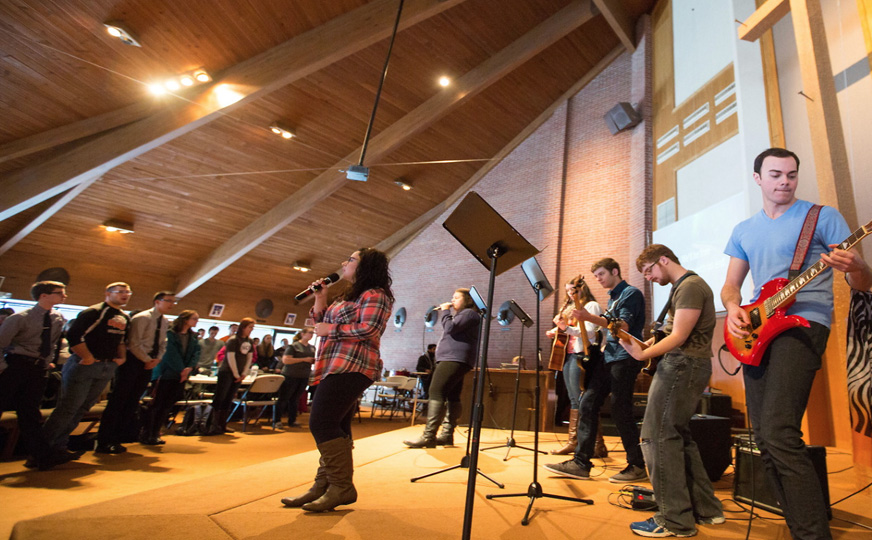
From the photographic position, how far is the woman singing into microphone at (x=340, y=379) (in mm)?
2270

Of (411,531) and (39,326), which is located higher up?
(39,326)

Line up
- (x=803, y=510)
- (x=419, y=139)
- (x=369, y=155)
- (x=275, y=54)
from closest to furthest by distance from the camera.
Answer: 1. (x=803, y=510)
2. (x=275, y=54)
3. (x=369, y=155)
4. (x=419, y=139)

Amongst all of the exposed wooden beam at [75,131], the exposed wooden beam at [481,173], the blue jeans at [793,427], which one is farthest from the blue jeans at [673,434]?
the exposed wooden beam at [481,173]

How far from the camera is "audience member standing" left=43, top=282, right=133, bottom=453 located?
367 cm

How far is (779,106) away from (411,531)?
5.02m

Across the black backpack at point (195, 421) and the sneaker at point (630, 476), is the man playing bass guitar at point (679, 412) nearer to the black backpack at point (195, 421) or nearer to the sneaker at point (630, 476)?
the sneaker at point (630, 476)

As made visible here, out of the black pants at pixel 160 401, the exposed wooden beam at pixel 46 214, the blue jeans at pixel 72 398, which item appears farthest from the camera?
the exposed wooden beam at pixel 46 214

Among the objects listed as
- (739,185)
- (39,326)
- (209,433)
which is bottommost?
(209,433)

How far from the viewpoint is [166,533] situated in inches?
73.8

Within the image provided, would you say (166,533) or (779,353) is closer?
(779,353)

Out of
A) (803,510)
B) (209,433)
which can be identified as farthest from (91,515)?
(209,433)

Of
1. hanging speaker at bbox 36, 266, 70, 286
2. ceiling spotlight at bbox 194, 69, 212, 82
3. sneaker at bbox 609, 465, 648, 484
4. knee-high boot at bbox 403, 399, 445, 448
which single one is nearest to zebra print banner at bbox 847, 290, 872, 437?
sneaker at bbox 609, 465, 648, 484

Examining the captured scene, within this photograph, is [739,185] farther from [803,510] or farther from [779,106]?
[803,510]

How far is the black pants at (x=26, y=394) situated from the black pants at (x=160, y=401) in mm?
1403
